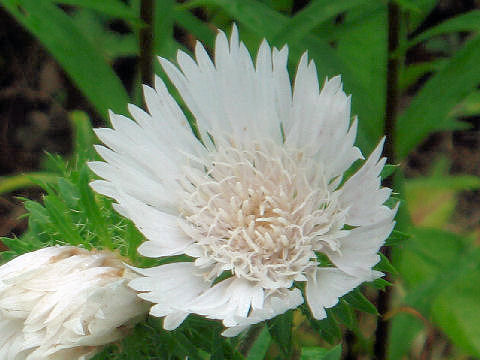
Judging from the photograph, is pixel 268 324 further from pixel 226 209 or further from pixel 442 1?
pixel 442 1

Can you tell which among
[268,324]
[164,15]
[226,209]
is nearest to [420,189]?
[164,15]

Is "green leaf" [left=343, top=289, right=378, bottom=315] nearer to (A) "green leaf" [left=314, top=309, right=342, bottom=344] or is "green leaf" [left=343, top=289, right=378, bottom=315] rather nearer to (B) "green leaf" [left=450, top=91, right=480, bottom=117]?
(A) "green leaf" [left=314, top=309, right=342, bottom=344]

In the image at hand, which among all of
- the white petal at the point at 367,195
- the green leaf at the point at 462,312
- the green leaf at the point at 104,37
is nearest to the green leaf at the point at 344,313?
the white petal at the point at 367,195

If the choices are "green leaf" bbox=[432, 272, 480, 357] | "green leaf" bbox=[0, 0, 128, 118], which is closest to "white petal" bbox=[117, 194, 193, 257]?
"green leaf" bbox=[0, 0, 128, 118]

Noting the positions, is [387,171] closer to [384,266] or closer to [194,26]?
[384,266]

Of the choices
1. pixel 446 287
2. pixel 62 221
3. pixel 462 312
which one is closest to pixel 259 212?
pixel 62 221
